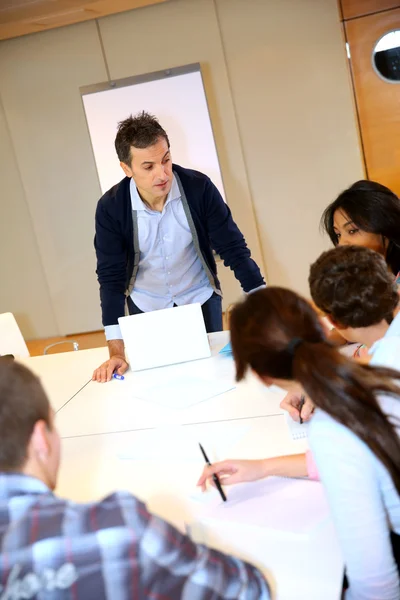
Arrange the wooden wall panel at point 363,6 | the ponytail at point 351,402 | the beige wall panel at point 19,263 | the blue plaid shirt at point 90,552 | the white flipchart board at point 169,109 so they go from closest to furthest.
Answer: the blue plaid shirt at point 90,552
the ponytail at point 351,402
the wooden wall panel at point 363,6
the white flipchart board at point 169,109
the beige wall panel at point 19,263

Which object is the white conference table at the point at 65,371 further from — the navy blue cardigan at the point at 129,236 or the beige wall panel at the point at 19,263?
the beige wall panel at the point at 19,263

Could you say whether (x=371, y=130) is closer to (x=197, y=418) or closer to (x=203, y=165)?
(x=203, y=165)

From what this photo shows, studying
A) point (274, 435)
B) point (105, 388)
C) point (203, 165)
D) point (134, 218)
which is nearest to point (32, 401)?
point (274, 435)

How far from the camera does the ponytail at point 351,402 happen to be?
107 cm

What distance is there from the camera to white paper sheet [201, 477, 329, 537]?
1271mm

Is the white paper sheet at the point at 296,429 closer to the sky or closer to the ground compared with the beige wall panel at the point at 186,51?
A: closer to the ground

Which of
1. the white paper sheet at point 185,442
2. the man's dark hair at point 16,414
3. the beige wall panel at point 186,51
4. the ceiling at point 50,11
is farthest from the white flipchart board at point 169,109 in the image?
the man's dark hair at point 16,414

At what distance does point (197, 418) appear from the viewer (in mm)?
1907

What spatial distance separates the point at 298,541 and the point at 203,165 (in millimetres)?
4098

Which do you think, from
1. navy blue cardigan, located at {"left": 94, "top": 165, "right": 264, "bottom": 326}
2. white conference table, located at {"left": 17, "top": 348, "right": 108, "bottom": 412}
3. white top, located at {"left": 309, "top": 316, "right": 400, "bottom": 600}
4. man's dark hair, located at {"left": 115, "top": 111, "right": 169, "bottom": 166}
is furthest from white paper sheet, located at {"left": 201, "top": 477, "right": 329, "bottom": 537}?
man's dark hair, located at {"left": 115, "top": 111, "right": 169, "bottom": 166}

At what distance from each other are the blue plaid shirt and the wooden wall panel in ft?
15.2

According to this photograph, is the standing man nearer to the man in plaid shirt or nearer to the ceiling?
the man in plaid shirt

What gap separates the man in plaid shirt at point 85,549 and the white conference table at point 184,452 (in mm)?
222

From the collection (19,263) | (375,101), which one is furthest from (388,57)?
(19,263)
